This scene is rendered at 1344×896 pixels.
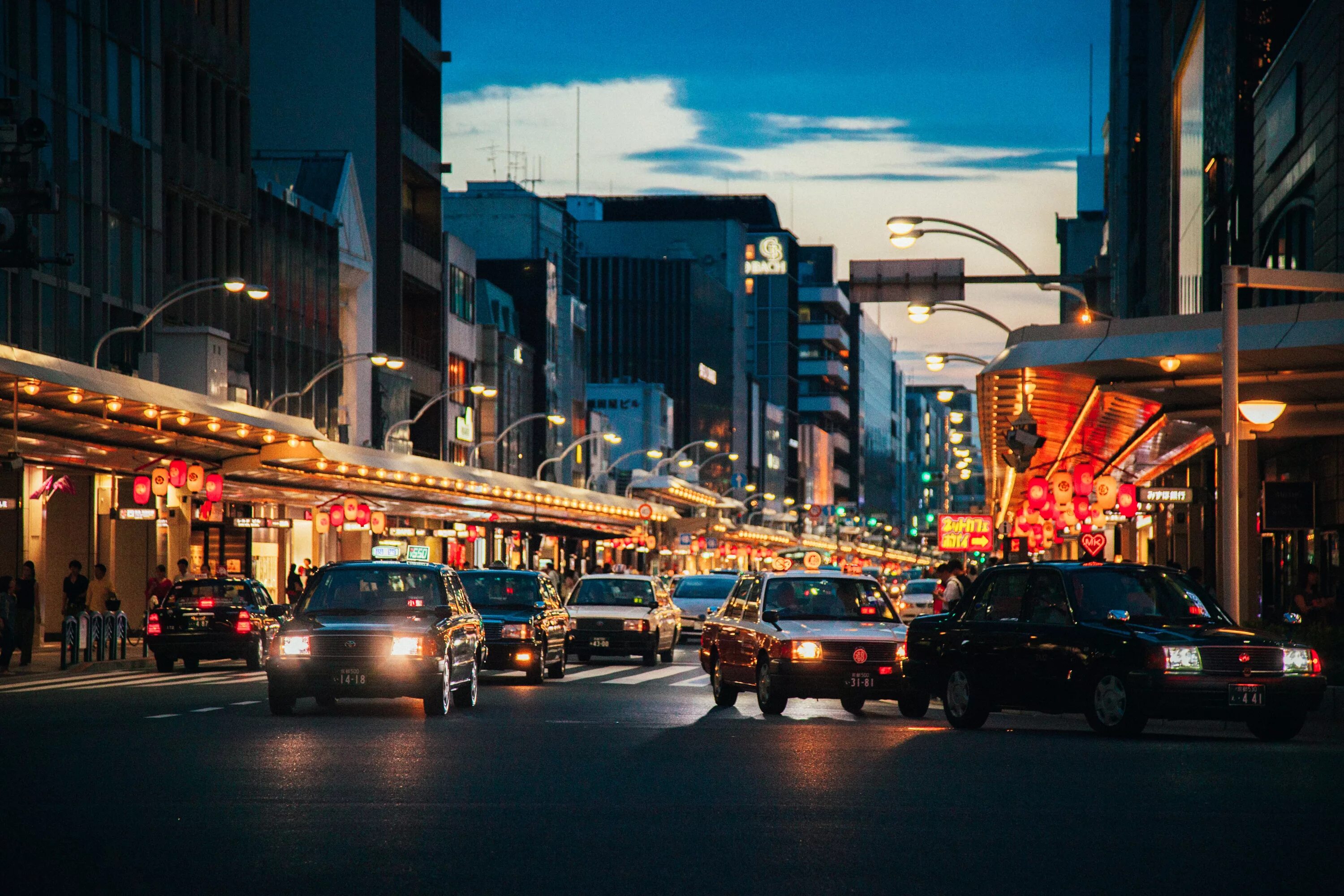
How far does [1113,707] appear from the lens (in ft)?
59.7

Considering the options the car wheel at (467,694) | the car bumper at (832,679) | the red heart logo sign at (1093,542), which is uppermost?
the red heart logo sign at (1093,542)

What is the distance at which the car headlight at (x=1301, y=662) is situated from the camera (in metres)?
17.6

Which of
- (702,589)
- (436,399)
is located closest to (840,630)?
(702,589)

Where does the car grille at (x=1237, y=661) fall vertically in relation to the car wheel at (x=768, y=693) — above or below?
above

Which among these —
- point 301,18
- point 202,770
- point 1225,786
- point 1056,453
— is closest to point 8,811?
point 202,770

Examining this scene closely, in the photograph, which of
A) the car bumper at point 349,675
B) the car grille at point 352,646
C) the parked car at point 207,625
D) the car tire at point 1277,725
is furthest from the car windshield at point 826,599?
the parked car at point 207,625

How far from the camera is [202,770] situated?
14.2 meters

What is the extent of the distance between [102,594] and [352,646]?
68.5 feet

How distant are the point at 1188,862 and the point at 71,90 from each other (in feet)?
148

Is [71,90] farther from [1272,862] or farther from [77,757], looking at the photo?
[1272,862]

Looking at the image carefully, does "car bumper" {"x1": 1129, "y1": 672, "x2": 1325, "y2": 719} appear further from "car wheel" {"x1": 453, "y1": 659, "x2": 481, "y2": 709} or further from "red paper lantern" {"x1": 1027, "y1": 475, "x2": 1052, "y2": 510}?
"red paper lantern" {"x1": 1027, "y1": 475, "x2": 1052, "y2": 510}

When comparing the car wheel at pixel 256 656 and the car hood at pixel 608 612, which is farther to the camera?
the car hood at pixel 608 612

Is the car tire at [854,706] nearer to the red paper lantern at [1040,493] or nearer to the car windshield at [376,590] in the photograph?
the car windshield at [376,590]

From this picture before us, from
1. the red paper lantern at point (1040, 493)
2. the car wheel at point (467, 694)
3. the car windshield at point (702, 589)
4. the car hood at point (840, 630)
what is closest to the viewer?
the car hood at point (840, 630)
